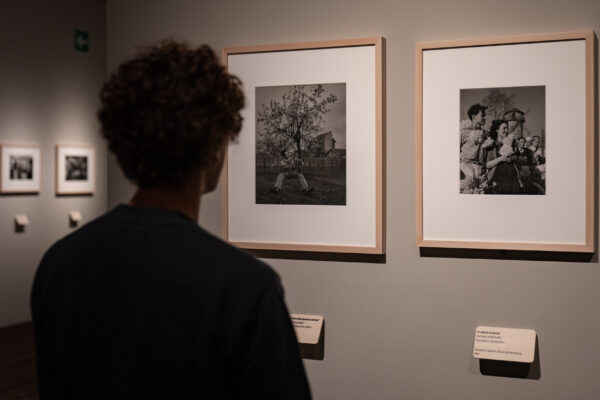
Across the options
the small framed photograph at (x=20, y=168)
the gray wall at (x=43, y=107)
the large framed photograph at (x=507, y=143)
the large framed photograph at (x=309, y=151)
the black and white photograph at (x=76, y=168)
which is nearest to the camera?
the large framed photograph at (x=507, y=143)

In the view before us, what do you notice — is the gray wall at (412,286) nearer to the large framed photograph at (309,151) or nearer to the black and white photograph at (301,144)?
the large framed photograph at (309,151)

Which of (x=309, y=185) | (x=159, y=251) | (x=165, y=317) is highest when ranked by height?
(x=309, y=185)

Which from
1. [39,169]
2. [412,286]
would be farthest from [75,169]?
[412,286]

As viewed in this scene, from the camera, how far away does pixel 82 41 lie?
8.16 m

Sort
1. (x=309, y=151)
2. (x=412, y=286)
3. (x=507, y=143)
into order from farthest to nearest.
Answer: (x=309, y=151) → (x=412, y=286) → (x=507, y=143)

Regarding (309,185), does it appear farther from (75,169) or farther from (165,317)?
(75,169)

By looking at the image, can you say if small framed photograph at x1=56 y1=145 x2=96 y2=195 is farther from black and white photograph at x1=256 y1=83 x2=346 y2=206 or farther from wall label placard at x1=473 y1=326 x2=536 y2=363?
wall label placard at x1=473 y1=326 x2=536 y2=363

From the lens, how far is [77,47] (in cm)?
810

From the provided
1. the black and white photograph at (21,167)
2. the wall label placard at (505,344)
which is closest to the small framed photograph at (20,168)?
the black and white photograph at (21,167)

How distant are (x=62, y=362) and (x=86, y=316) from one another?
11 centimetres

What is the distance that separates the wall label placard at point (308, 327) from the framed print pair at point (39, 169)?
5340 mm

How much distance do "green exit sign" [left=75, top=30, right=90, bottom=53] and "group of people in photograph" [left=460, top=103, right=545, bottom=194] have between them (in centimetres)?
671

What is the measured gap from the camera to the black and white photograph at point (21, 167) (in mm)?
7168

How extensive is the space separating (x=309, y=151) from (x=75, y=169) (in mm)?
5879
